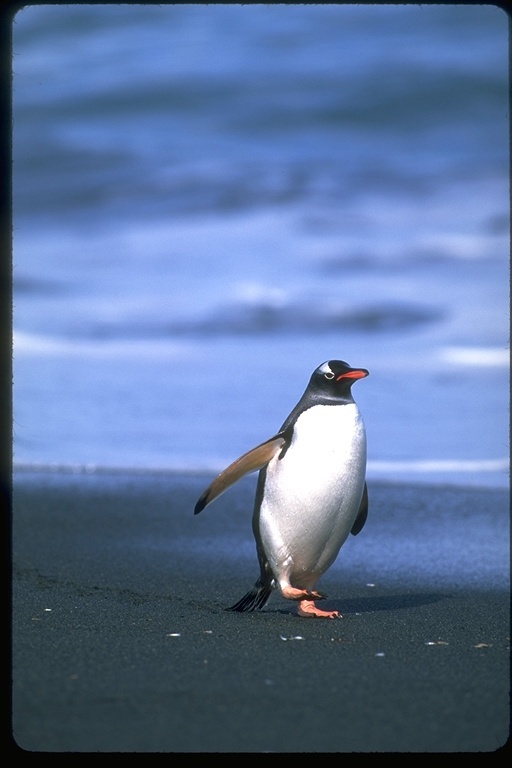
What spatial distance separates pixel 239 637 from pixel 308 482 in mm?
752

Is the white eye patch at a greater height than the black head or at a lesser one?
greater

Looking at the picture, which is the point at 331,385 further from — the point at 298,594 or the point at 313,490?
the point at 298,594

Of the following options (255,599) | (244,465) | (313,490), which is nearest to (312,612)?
(255,599)

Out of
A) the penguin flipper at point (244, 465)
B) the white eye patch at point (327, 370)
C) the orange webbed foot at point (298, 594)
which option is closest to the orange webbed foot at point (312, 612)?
the orange webbed foot at point (298, 594)

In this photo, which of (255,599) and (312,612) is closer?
(312,612)

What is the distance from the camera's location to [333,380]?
4141 millimetres

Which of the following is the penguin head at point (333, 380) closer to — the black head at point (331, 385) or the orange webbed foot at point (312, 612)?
the black head at point (331, 385)

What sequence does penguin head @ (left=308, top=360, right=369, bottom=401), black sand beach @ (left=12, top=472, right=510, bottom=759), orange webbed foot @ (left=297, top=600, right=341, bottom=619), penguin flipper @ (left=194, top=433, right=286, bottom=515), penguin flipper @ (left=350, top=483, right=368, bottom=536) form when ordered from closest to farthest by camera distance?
1. black sand beach @ (left=12, top=472, right=510, bottom=759)
2. orange webbed foot @ (left=297, top=600, right=341, bottom=619)
3. penguin flipper @ (left=194, top=433, right=286, bottom=515)
4. penguin head @ (left=308, top=360, right=369, bottom=401)
5. penguin flipper @ (left=350, top=483, right=368, bottom=536)

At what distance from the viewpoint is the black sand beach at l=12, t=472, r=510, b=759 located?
2527mm

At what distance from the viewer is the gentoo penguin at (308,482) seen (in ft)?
13.3

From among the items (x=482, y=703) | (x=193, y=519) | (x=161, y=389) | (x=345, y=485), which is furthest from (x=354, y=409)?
(x=161, y=389)

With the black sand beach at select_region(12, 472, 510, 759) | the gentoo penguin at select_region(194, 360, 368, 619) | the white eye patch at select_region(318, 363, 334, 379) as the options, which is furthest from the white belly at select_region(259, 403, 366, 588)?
the black sand beach at select_region(12, 472, 510, 759)

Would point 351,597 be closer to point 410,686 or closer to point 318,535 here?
point 318,535

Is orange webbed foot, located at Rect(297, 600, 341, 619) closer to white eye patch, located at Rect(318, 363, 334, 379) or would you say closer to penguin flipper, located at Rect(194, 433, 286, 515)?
penguin flipper, located at Rect(194, 433, 286, 515)
